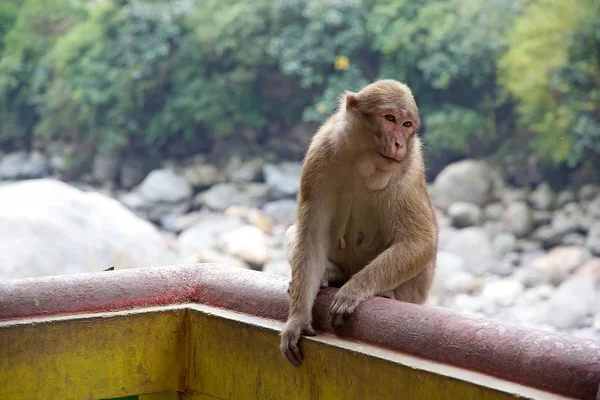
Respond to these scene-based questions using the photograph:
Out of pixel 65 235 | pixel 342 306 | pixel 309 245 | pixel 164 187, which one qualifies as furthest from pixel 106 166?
pixel 342 306

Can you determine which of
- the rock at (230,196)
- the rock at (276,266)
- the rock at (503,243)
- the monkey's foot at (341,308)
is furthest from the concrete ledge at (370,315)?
the rock at (230,196)

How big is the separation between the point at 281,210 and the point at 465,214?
3.62m

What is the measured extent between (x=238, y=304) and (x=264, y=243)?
13.8m

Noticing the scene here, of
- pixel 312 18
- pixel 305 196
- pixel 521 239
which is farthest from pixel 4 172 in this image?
pixel 305 196

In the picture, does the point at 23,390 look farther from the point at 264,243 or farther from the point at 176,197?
the point at 176,197

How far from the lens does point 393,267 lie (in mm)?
2883

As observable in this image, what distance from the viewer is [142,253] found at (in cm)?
764

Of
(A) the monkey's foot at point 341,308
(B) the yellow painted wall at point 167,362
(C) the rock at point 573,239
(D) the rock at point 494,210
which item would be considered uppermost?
(D) the rock at point 494,210

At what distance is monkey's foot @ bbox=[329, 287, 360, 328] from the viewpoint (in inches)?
98.4

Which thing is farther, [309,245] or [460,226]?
[460,226]

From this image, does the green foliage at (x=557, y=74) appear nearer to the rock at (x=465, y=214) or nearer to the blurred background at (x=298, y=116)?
the blurred background at (x=298, y=116)

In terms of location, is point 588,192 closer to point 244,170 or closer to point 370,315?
Result: point 244,170

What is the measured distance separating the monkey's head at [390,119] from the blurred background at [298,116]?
12119mm

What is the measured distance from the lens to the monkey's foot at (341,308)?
2.50 metres
